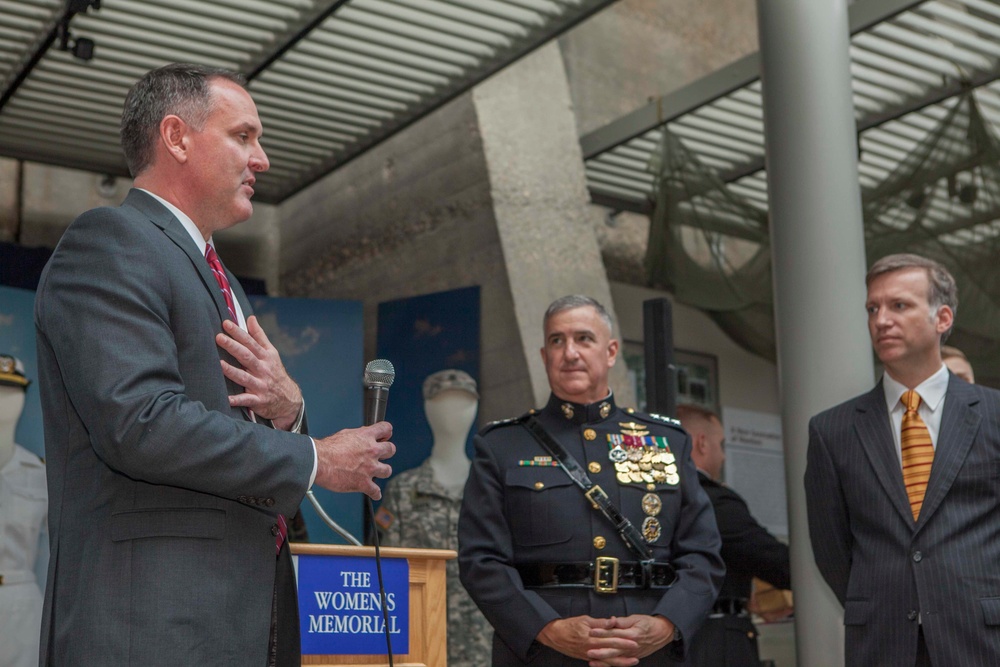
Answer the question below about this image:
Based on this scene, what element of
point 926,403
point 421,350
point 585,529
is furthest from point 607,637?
point 421,350

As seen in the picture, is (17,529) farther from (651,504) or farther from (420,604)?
(651,504)

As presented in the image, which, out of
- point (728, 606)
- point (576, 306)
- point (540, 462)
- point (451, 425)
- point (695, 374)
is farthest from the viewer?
point (695, 374)

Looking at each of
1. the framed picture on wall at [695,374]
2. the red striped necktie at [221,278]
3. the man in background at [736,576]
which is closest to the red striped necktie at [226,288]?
the red striped necktie at [221,278]

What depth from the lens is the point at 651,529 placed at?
11.9 feet

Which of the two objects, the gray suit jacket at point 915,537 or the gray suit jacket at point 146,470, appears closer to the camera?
the gray suit jacket at point 146,470

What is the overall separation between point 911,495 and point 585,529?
92 cm

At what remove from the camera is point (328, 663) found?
3137 millimetres

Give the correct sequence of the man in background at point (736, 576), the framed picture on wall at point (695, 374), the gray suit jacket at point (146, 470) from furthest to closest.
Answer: the framed picture on wall at point (695, 374) < the man in background at point (736, 576) < the gray suit jacket at point (146, 470)

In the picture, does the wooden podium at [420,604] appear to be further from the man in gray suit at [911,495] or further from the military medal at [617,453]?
the man in gray suit at [911,495]

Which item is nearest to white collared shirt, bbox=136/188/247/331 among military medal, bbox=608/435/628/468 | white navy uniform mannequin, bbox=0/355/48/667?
military medal, bbox=608/435/628/468

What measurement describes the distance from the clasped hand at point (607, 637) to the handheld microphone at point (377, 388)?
4.31 ft

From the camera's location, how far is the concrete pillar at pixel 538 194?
262 inches

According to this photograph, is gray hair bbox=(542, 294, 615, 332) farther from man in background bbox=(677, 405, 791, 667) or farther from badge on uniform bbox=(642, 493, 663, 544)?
man in background bbox=(677, 405, 791, 667)

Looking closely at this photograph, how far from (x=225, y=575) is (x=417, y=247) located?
5419 mm
